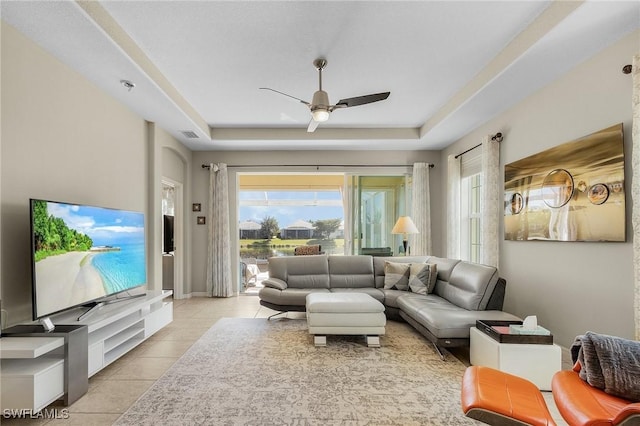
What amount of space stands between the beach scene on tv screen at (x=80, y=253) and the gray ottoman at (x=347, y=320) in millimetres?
1933

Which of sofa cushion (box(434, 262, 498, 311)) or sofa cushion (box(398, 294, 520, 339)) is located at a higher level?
sofa cushion (box(434, 262, 498, 311))

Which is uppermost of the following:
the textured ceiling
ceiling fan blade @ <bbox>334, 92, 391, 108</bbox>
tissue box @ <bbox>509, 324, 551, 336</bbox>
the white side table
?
the textured ceiling

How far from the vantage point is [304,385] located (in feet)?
8.30

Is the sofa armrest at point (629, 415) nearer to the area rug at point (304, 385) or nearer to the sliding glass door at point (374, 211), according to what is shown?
the area rug at point (304, 385)

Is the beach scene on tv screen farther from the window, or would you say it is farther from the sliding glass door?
the window

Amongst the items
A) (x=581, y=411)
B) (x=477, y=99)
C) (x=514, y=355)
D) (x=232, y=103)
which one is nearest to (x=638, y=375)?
(x=581, y=411)

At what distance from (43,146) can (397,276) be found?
4072 millimetres

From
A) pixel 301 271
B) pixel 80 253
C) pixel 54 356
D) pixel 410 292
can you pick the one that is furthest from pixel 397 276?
pixel 54 356

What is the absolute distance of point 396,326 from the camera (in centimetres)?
411

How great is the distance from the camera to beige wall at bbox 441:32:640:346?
251 centimetres

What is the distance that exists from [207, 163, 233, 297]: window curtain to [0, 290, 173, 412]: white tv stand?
268 cm

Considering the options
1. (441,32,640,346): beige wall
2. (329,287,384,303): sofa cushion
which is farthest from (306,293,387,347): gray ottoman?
(441,32,640,346): beige wall

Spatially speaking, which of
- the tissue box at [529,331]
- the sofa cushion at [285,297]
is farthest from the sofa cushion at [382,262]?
the tissue box at [529,331]

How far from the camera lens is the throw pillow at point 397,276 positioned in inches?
179
